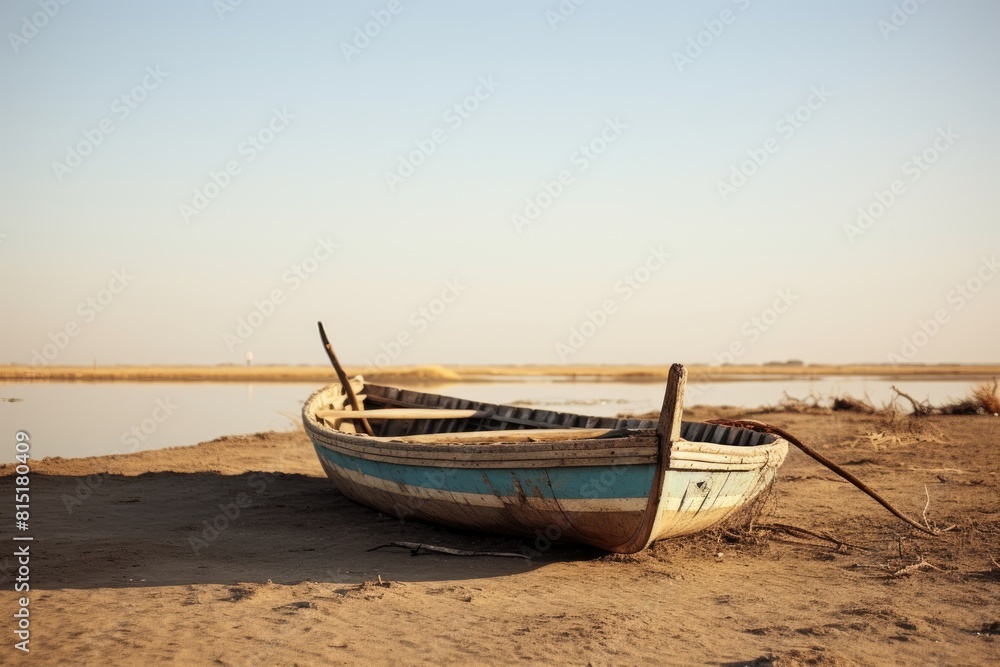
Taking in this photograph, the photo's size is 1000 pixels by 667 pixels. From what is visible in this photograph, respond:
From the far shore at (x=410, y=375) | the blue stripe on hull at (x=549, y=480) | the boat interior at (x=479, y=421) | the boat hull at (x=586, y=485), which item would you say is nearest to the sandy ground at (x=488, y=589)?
the boat hull at (x=586, y=485)

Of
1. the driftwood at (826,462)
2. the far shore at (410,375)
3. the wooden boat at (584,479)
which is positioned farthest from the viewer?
the far shore at (410,375)

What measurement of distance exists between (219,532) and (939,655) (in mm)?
6541

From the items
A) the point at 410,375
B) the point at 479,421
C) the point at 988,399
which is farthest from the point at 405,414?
the point at 410,375

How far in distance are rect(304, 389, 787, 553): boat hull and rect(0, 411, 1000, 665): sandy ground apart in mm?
337

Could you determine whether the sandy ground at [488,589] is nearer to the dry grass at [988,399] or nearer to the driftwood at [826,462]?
the driftwood at [826,462]

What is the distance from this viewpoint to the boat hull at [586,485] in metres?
6.07

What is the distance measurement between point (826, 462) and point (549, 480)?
9.06ft

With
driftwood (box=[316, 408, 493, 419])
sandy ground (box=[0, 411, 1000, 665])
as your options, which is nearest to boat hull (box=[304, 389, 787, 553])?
sandy ground (box=[0, 411, 1000, 665])

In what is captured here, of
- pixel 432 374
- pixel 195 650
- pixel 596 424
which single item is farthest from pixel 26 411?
pixel 432 374

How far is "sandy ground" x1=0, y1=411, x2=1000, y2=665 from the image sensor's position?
15.4 ft

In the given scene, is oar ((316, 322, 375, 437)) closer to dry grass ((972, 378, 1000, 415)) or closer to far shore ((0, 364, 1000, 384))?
dry grass ((972, 378, 1000, 415))

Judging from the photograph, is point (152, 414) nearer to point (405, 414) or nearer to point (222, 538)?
point (405, 414)

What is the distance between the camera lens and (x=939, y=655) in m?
4.55

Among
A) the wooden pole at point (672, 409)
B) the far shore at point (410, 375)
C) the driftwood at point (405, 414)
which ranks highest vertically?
the wooden pole at point (672, 409)
